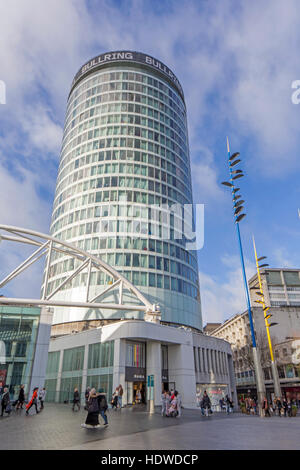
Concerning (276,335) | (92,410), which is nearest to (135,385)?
(92,410)

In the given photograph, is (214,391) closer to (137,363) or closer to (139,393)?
(139,393)

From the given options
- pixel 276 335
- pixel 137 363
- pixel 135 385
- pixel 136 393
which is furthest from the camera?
pixel 276 335

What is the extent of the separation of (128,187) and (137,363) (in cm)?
3040

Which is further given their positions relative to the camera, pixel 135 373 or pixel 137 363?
pixel 137 363

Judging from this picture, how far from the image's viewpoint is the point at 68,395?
38719mm

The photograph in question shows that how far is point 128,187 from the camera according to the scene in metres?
54.8

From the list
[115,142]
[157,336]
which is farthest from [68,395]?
[115,142]

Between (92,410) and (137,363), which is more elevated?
(137,363)

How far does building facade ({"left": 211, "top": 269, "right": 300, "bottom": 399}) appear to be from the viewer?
61812mm

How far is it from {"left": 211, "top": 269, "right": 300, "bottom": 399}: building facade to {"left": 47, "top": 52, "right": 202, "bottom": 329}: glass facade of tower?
15.0 m

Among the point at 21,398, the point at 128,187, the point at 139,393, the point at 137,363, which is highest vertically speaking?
the point at 128,187

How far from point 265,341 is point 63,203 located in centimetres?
5031

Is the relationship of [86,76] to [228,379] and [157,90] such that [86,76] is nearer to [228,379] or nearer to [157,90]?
[157,90]

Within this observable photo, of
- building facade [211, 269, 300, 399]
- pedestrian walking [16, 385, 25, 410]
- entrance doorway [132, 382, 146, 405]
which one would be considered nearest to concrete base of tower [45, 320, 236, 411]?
entrance doorway [132, 382, 146, 405]
